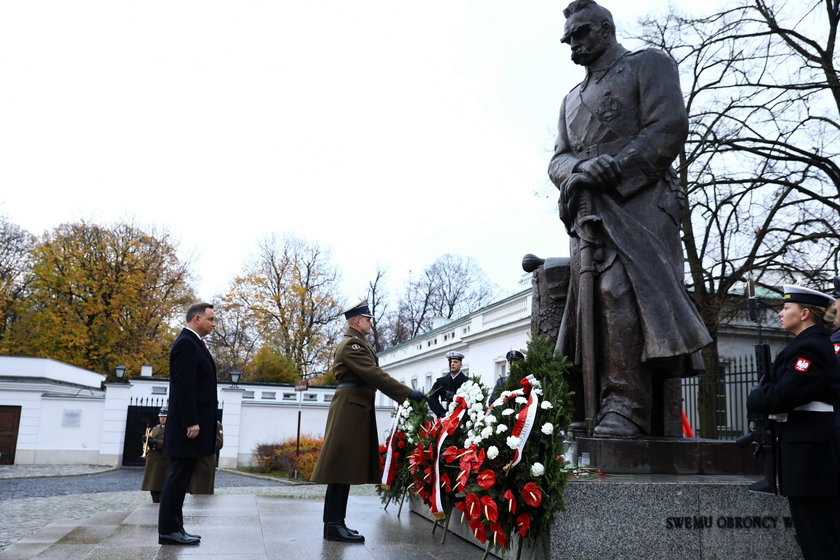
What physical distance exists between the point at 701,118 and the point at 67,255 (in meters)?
33.1

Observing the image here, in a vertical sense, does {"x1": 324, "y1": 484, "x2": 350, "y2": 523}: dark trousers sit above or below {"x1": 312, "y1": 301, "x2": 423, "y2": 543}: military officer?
below

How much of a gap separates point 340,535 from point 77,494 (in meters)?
12.2

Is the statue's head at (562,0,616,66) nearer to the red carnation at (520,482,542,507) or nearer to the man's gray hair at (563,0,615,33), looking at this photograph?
the man's gray hair at (563,0,615,33)

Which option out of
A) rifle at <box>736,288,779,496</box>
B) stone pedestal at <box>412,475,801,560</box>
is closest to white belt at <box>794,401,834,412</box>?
rifle at <box>736,288,779,496</box>

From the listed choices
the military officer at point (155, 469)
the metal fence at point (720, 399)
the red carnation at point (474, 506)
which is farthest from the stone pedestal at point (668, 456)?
the metal fence at point (720, 399)

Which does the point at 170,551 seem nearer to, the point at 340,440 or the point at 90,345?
the point at 340,440

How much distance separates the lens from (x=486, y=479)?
13.6 ft

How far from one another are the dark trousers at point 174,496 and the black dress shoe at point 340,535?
3.51ft

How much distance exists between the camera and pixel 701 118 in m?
18.4

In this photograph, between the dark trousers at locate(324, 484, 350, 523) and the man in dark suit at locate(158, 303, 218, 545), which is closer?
the man in dark suit at locate(158, 303, 218, 545)

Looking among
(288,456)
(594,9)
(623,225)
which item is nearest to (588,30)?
(594,9)

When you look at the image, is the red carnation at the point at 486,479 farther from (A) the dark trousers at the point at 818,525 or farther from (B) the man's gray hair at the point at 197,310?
(B) the man's gray hair at the point at 197,310

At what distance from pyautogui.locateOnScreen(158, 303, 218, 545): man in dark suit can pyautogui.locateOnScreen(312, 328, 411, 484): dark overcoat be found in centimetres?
93

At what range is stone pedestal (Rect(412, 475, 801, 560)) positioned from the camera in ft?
13.2
